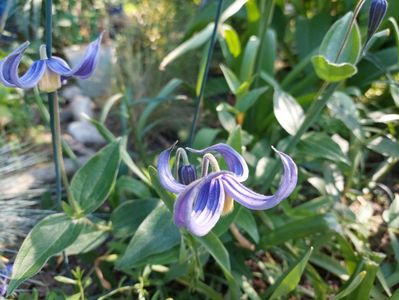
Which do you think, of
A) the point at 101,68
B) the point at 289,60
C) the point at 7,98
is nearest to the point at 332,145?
the point at 289,60

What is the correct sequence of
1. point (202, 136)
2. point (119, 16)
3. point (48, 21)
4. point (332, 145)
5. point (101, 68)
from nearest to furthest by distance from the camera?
point (48, 21)
point (332, 145)
point (202, 136)
point (101, 68)
point (119, 16)

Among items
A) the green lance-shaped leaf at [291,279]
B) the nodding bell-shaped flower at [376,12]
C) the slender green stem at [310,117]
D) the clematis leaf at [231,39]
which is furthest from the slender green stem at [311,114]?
the clematis leaf at [231,39]

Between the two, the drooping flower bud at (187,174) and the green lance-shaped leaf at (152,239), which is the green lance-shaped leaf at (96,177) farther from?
the drooping flower bud at (187,174)

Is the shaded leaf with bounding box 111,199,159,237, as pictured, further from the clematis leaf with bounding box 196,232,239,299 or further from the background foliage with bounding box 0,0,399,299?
the clematis leaf with bounding box 196,232,239,299

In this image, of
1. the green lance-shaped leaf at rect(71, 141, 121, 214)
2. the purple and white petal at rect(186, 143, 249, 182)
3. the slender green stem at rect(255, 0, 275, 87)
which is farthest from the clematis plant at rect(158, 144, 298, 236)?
the slender green stem at rect(255, 0, 275, 87)

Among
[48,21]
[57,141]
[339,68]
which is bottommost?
[339,68]

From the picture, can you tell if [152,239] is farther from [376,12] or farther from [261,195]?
[376,12]

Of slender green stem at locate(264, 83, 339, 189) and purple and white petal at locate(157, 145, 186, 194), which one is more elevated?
purple and white petal at locate(157, 145, 186, 194)

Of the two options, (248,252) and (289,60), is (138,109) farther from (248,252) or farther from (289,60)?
(248,252)
